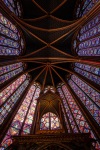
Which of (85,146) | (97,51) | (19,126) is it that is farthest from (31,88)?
(85,146)

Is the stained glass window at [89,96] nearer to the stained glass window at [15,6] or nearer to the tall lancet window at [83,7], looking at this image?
the tall lancet window at [83,7]

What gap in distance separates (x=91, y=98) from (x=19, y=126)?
4706 mm

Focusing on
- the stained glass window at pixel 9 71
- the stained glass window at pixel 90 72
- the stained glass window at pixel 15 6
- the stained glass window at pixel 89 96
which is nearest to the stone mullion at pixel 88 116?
the stained glass window at pixel 89 96

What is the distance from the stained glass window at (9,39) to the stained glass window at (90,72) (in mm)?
4810

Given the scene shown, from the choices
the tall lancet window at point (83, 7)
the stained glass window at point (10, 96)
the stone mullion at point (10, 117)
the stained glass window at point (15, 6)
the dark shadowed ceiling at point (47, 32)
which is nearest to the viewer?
the stone mullion at point (10, 117)

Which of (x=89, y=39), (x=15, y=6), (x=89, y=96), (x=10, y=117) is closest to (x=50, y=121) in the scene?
(x=10, y=117)

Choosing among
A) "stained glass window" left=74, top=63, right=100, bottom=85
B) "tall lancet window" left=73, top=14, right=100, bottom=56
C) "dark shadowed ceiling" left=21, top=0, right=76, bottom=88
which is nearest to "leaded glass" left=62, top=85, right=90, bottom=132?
"stained glass window" left=74, top=63, right=100, bottom=85

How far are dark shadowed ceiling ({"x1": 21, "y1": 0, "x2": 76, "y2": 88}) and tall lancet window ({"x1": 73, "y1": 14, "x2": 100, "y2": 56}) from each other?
69 cm

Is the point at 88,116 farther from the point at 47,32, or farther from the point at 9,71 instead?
the point at 47,32

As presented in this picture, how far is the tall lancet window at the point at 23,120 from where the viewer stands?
955 centimetres

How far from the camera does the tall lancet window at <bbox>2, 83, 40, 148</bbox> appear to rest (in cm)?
955

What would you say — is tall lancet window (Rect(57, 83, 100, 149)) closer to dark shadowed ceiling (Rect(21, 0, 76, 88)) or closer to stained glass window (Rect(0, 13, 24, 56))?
dark shadowed ceiling (Rect(21, 0, 76, 88))

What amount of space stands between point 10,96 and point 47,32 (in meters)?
5.87

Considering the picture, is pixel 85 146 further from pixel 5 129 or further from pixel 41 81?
pixel 41 81
